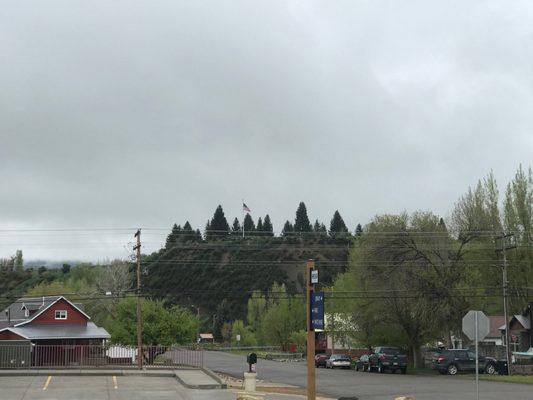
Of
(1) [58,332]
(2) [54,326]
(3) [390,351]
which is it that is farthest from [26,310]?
(3) [390,351]

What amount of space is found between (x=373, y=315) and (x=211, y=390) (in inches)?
900

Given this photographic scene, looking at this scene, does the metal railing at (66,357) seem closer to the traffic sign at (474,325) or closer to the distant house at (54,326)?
the distant house at (54,326)

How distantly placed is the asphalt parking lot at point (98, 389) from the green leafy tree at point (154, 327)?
12056mm

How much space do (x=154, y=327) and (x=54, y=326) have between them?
686 inches

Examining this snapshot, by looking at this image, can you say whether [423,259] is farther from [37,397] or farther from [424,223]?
[37,397]

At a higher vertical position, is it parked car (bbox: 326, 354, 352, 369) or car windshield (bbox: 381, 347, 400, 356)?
car windshield (bbox: 381, 347, 400, 356)

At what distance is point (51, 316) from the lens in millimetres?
62344

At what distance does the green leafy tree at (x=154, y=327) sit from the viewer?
48.6 m

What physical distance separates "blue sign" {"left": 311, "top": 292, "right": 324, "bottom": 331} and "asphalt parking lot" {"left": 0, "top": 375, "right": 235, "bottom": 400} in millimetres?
5500

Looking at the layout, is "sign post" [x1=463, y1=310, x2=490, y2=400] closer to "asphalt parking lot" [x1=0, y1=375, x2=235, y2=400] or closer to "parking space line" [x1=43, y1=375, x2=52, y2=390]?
"asphalt parking lot" [x1=0, y1=375, x2=235, y2=400]

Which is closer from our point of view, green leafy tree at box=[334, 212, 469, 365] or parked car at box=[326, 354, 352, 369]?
green leafy tree at box=[334, 212, 469, 365]

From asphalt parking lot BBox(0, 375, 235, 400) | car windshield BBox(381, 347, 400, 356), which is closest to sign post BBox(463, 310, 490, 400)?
asphalt parking lot BBox(0, 375, 235, 400)

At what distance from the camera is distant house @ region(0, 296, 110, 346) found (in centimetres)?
5825

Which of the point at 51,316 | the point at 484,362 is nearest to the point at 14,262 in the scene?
the point at 51,316
